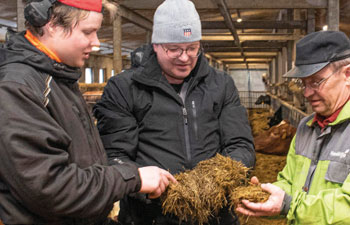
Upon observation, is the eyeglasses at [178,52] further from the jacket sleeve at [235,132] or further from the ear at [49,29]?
the ear at [49,29]

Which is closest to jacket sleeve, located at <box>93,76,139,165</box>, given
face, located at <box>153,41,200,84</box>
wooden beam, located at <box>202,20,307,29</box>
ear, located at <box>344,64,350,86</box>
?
face, located at <box>153,41,200,84</box>

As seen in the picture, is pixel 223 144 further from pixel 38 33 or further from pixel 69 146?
pixel 38 33

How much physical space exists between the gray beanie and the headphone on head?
2.41 ft

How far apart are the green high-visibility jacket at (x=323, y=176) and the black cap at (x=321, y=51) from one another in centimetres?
23

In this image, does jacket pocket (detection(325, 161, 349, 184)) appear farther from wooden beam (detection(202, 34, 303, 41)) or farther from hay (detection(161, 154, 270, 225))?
wooden beam (detection(202, 34, 303, 41))

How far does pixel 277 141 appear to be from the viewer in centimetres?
791

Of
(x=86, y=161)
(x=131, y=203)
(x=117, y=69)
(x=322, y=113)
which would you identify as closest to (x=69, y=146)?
(x=86, y=161)

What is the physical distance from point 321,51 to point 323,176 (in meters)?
0.60

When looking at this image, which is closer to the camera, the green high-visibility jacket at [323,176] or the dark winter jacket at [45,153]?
the dark winter jacket at [45,153]

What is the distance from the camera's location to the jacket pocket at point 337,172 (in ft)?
5.72

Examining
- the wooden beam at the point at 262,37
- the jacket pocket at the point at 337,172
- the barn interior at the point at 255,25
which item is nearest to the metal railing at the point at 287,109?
the barn interior at the point at 255,25

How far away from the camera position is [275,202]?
6.03 ft

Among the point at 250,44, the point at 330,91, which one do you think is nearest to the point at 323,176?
the point at 330,91

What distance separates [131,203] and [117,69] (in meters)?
5.12
